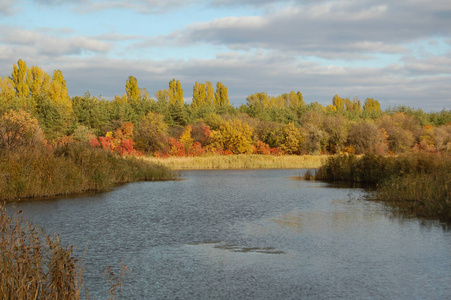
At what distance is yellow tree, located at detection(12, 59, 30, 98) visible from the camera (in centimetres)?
8081

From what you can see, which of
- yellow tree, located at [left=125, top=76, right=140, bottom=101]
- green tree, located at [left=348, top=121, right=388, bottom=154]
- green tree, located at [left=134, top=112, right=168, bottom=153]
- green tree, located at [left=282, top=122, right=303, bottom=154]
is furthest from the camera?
yellow tree, located at [left=125, top=76, right=140, bottom=101]

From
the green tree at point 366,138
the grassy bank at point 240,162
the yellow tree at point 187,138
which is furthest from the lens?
the green tree at point 366,138

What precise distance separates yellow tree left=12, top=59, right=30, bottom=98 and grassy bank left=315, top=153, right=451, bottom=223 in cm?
6468

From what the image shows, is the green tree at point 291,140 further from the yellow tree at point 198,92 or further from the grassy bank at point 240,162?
the yellow tree at point 198,92

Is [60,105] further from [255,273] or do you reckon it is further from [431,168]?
[255,273]

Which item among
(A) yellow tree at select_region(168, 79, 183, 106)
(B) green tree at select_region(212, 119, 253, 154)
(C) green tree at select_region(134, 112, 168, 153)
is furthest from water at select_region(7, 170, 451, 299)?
(A) yellow tree at select_region(168, 79, 183, 106)

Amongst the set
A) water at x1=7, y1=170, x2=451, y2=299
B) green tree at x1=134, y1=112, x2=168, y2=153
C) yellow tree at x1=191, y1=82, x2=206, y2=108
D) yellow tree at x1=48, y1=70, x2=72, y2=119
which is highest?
yellow tree at x1=191, y1=82, x2=206, y2=108

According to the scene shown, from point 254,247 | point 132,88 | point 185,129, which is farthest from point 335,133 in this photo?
point 254,247

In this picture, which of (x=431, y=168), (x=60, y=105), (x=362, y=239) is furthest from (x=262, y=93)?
(x=362, y=239)

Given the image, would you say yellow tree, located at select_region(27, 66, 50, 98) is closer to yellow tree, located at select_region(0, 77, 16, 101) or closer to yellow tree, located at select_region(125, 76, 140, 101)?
yellow tree, located at select_region(0, 77, 16, 101)

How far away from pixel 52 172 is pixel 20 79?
66.5 metres

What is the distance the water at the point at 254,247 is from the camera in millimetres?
8398

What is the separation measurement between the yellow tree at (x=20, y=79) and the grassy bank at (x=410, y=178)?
64.7m

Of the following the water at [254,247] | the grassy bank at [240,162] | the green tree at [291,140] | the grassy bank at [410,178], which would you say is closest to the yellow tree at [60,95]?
the grassy bank at [240,162]
